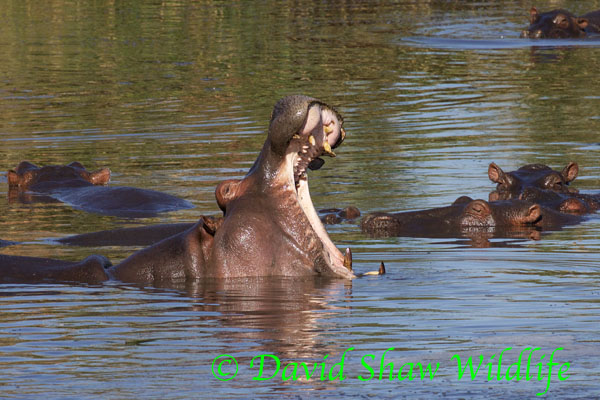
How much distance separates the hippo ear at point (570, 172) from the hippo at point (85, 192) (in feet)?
10.1

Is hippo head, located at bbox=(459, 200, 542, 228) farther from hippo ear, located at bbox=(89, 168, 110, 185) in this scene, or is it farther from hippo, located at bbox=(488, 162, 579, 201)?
hippo ear, located at bbox=(89, 168, 110, 185)

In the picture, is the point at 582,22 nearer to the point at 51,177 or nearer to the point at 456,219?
the point at 51,177

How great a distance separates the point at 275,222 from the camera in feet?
20.3

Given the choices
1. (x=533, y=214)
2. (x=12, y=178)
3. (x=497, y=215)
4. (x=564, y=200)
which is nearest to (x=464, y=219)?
(x=497, y=215)

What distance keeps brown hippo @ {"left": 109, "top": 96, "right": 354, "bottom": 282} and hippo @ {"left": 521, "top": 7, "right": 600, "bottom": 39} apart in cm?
1945

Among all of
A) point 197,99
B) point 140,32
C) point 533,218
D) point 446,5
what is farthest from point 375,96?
point 446,5

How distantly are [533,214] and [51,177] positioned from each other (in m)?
4.86

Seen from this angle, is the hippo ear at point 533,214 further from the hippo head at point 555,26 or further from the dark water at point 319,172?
the hippo head at point 555,26

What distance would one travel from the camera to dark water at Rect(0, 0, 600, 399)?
4.68m

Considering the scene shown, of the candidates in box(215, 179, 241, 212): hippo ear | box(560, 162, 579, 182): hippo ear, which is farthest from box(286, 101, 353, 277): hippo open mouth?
box(560, 162, 579, 182): hippo ear

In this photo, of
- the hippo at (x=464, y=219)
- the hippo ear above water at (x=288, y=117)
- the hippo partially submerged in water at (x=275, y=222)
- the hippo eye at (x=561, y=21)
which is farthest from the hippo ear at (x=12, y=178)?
the hippo eye at (x=561, y=21)

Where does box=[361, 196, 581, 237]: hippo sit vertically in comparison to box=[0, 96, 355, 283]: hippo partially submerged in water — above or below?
below

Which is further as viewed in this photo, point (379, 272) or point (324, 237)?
point (379, 272)

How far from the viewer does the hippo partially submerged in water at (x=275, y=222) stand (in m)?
6.05
